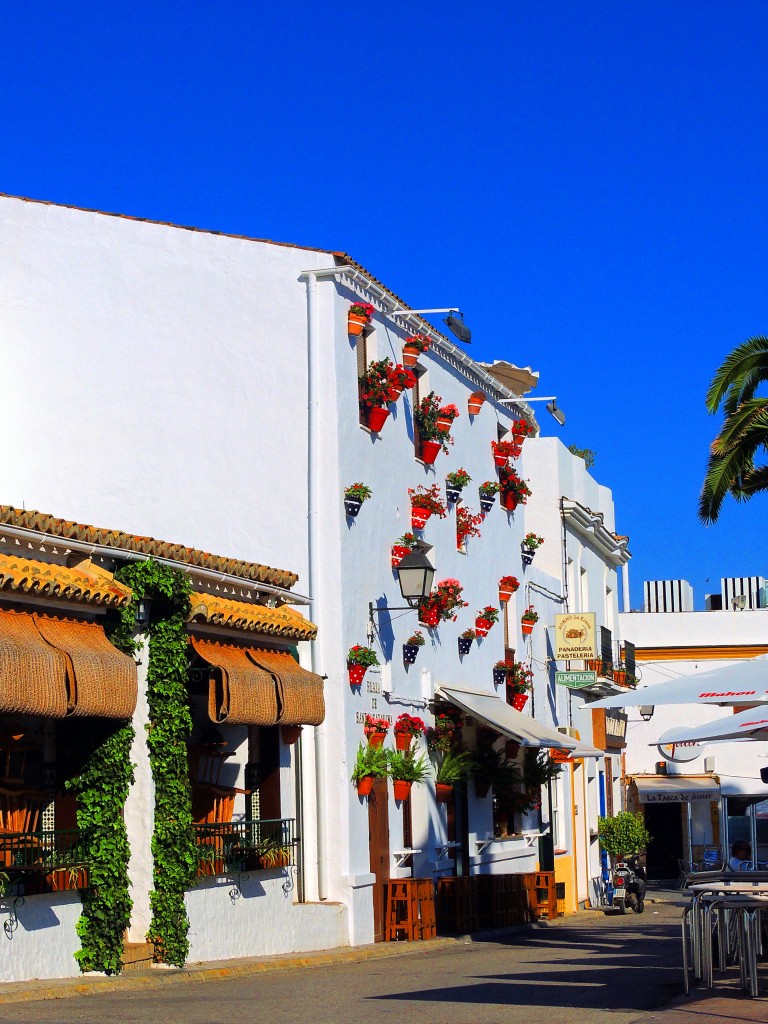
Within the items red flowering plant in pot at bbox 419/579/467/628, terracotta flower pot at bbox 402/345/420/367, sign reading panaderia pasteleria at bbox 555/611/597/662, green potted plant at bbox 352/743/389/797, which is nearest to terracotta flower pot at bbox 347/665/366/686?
green potted plant at bbox 352/743/389/797

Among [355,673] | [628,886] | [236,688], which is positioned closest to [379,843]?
[355,673]

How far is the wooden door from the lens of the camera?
19.8 metres

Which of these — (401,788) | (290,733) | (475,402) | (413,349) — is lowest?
(401,788)

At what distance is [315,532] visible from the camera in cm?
1950

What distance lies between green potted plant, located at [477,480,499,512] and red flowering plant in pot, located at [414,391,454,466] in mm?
2562

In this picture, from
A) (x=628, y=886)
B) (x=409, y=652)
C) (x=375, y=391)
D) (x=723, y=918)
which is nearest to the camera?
(x=723, y=918)

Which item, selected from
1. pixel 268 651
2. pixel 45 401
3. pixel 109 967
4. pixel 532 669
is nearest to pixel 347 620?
pixel 268 651

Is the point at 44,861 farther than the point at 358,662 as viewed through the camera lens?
No

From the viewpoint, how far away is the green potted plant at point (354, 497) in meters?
19.8

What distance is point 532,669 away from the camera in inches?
1131

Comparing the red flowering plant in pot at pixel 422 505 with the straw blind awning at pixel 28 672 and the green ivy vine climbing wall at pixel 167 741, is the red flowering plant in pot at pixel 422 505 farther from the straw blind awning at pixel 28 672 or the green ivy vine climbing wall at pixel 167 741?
the straw blind awning at pixel 28 672

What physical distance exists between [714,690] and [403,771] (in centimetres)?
818

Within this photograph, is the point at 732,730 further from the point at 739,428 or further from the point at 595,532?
the point at 595,532

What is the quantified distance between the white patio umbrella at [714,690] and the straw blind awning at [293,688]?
4.20 meters
